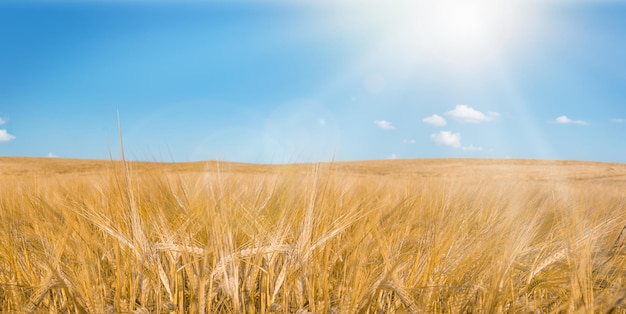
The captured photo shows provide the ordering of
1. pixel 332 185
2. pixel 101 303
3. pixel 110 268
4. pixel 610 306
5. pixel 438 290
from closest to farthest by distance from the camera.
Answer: pixel 610 306
pixel 101 303
pixel 438 290
pixel 110 268
pixel 332 185

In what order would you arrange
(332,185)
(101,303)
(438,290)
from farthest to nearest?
(332,185) → (438,290) → (101,303)

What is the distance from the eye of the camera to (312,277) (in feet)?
3.26

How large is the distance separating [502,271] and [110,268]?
131cm

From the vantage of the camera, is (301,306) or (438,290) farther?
(438,290)

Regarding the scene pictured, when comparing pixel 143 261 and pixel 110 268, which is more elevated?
pixel 143 261

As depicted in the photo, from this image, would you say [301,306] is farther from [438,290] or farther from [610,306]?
[610,306]

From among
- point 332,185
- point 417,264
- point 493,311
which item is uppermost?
point 332,185

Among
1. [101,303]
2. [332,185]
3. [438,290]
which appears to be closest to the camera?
[101,303]

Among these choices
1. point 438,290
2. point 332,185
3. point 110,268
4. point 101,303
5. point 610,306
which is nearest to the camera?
point 610,306

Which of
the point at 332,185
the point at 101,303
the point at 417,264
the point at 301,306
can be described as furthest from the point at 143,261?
the point at 332,185

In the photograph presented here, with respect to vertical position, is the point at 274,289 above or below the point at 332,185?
below

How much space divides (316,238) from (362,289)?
202 mm

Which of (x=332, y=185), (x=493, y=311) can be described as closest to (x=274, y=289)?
(x=493, y=311)

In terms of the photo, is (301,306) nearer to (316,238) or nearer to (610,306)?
(316,238)
